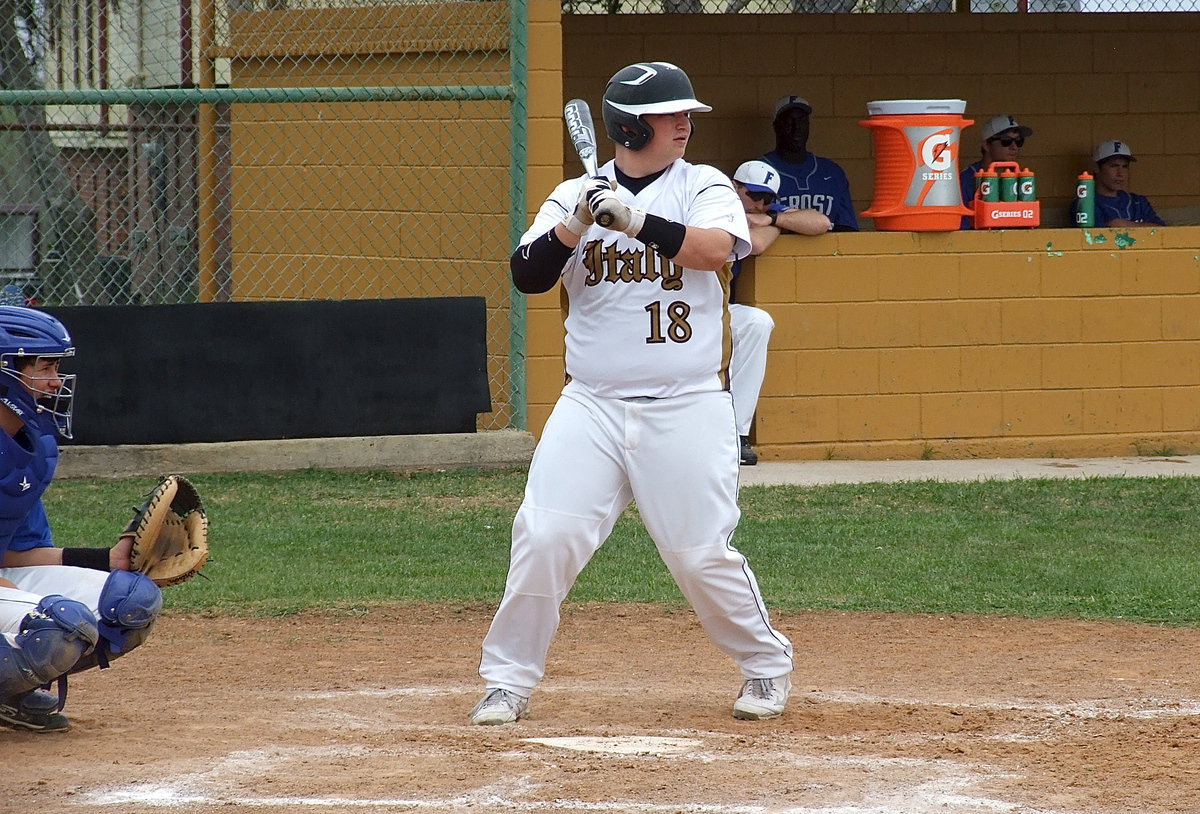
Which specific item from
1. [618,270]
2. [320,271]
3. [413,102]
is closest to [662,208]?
[618,270]

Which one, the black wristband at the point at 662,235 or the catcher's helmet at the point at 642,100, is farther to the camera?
the catcher's helmet at the point at 642,100

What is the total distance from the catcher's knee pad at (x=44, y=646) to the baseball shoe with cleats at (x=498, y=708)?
106 centimetres

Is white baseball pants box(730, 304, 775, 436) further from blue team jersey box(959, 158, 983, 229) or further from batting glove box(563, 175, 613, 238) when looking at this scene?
batting glove box(563, 175, 613, 238)

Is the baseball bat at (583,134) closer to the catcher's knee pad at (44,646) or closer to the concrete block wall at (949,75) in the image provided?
the catcher's knee pad at (44,646)

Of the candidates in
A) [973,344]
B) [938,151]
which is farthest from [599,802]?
[938,151]

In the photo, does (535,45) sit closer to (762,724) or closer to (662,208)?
(662,208)

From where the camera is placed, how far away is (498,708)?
14.8 ft

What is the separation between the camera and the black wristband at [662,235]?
4223mm

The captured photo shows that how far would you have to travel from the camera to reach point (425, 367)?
9.32 metres

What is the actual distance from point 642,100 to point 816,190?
247 inches

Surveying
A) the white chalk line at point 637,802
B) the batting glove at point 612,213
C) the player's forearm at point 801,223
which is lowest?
the white chalk line at point 637,802

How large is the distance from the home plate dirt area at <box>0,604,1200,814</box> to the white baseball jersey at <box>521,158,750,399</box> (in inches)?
38.6

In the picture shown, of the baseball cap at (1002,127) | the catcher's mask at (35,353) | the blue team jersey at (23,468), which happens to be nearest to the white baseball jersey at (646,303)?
the catcher's mask at (35,353)

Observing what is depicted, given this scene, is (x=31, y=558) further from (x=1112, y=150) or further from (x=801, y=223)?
(x=1112, y=150)
